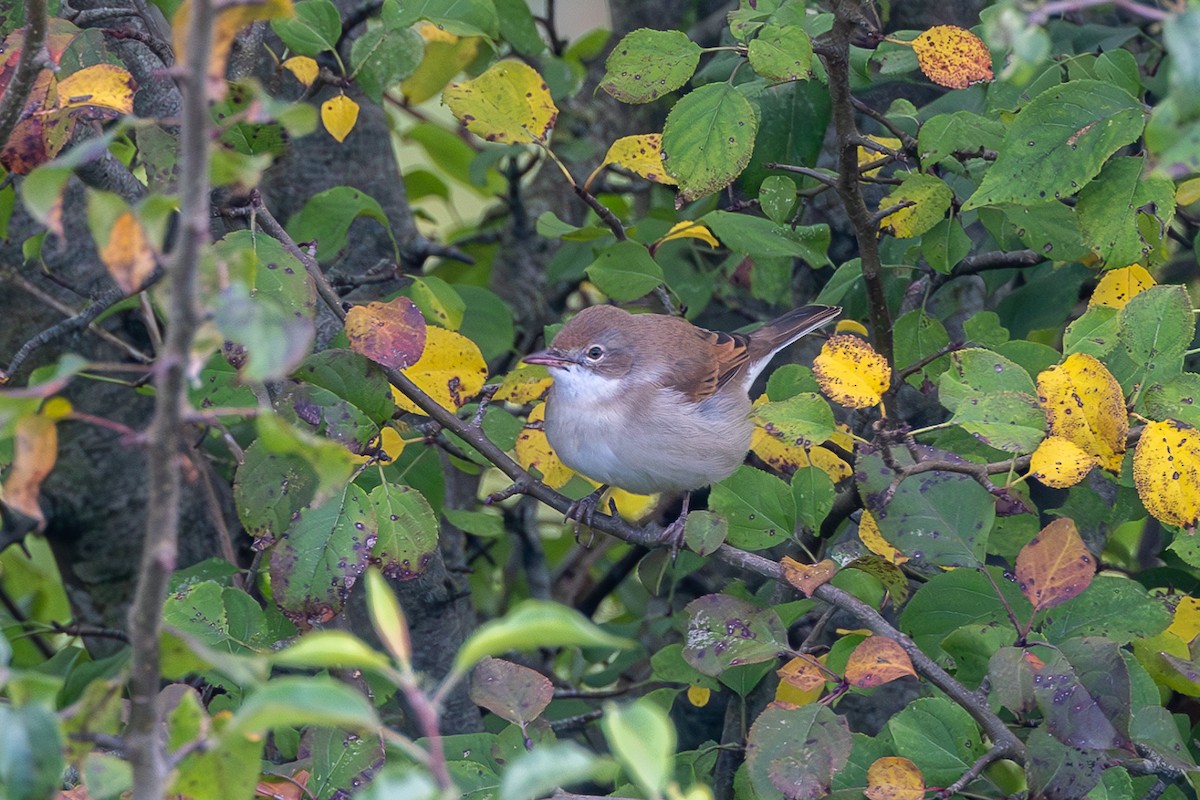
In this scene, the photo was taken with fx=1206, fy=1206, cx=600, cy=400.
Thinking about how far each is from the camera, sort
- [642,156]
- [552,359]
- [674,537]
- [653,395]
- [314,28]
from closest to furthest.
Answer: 1. [314,28]
2. [642,156]
3. [674,537]
4. [552,359]
5. [653,395]

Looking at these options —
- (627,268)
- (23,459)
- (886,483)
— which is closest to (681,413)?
(627,268)

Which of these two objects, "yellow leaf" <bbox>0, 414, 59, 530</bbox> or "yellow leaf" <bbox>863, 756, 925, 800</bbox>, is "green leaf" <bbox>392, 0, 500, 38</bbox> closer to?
"yellow leaf" <bbox>0, 414, 59, 530</bbox>

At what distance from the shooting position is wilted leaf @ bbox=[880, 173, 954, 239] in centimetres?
258

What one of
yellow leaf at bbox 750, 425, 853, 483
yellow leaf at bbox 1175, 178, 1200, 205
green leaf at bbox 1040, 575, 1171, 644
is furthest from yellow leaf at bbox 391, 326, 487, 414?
yellow leaf at bbox 1175, 178, 1200, 205

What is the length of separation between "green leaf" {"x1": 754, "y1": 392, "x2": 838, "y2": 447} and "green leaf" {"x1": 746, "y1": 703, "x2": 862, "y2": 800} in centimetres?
46

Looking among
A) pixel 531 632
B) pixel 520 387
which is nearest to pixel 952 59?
pixel 520 387

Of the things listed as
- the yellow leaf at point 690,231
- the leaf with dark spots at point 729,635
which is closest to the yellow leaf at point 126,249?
the leaf with dark spots at point 729,635

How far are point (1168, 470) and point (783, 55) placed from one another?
1.05 metres

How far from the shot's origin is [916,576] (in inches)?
107

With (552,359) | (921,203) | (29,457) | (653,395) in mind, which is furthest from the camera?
(653,395)

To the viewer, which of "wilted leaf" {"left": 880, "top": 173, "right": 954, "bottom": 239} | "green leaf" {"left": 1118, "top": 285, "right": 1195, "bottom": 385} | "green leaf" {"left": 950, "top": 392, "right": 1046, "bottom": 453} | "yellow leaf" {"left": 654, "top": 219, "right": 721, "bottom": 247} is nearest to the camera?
"green leaf" {"left": 950, "top": 392, "right": 1046, "bottom": 453}

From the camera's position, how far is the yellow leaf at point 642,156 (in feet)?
9.18

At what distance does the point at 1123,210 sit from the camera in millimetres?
2314

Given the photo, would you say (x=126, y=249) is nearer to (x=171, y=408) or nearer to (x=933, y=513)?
(x=171, y=408)
